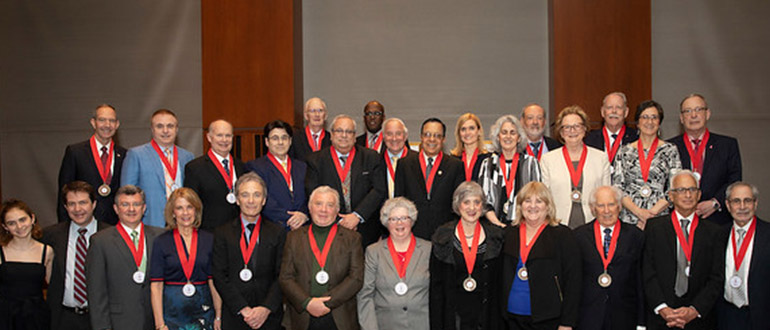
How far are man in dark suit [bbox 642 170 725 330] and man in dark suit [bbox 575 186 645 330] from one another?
4.2 inches

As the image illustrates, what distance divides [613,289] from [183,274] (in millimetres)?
2856

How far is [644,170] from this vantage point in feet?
15.7

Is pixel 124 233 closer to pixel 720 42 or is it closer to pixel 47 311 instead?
pixel 47 311

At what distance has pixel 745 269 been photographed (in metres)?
4.28

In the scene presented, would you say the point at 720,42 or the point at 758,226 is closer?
the point at 758,226

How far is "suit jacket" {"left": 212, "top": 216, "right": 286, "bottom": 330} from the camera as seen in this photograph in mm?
4156

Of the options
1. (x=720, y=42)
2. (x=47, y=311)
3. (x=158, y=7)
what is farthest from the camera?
(x=158, y=7)

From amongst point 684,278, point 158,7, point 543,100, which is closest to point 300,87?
point 158,7

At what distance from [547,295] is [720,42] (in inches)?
220

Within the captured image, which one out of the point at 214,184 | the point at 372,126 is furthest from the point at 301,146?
the point at 214,184

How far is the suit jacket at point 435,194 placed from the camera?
4.91 metres

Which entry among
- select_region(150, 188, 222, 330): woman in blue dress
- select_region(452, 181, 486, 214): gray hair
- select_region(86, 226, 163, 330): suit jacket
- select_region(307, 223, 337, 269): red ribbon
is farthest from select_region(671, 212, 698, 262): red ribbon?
select_region(86, 226, 163, 330): suit jacket

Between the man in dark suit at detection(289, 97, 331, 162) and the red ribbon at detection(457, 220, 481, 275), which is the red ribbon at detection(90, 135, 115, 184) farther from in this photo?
the red ribbon at detection(457, 220, 481, 275)

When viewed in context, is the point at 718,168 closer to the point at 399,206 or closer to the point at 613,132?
the point at 613,132
